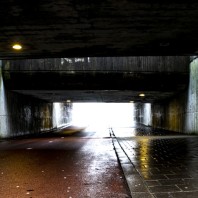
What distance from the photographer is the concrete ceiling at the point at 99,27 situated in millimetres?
8320

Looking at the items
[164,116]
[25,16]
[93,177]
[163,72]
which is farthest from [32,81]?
[164,116]

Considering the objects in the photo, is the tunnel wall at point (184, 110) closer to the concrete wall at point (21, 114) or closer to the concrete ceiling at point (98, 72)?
the concrete ceiling at point (98, 72)

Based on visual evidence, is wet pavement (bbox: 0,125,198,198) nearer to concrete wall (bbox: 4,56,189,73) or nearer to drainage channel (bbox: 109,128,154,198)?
drainage channel (bbox: 109,128,154,198)

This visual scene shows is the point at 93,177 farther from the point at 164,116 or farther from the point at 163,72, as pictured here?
the point at 164,116

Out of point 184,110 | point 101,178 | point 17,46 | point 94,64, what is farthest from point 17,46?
point 184,110

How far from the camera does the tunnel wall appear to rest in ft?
73.5

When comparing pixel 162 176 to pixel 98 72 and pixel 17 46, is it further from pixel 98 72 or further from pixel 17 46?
pixel 98 72

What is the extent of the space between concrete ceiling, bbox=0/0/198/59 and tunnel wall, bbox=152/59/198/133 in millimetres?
8719

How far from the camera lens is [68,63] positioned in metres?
22.2

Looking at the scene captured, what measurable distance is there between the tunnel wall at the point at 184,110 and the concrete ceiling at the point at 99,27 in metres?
8.72

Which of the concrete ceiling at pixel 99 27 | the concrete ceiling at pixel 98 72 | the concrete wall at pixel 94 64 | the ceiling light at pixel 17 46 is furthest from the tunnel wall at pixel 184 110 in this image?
the ceiling light at pixel 17 46

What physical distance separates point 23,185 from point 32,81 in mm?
16521

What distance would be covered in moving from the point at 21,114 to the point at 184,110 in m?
13.4

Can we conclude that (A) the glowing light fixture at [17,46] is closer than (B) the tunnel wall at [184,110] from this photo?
Yes
